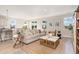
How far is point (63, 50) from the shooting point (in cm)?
161

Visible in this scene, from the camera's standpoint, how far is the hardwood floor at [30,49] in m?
1.57

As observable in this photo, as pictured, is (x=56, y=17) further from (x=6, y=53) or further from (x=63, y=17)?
(x=6, y=53)

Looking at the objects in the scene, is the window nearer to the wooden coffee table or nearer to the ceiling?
the ceiling

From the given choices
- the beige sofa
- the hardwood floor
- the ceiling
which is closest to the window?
the ceiling

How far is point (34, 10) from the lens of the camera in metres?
1.54

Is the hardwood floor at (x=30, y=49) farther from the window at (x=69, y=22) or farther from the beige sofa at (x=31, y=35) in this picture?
the window at (x=69, y=22)

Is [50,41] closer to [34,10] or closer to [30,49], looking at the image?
[30,49]

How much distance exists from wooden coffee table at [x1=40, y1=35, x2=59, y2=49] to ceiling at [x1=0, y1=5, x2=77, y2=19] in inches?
24.5

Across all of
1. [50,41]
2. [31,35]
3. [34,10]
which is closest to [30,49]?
[31,35]

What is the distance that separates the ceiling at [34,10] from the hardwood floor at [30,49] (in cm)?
74

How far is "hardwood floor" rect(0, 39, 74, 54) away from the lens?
1571mm

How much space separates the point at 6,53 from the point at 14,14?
3.32 ft

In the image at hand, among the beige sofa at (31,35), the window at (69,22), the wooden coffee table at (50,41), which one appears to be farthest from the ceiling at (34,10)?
the wooden coffee table at (50,41)

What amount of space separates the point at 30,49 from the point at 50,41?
61 cm
